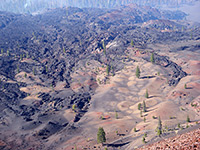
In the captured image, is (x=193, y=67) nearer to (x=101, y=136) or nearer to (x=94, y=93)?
(x=94, y=93)

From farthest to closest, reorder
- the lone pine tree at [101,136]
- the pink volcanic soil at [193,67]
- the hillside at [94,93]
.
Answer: the pink volcanic soil at [193,67], the hillside at [94,93], the lone pine tree at [101,136]

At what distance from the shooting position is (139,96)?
117375 mm

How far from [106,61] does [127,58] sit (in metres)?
15.6

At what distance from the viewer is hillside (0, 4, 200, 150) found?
264ft

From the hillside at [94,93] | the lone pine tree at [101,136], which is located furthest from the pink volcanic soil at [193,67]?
the lone pine tree at [101,136]

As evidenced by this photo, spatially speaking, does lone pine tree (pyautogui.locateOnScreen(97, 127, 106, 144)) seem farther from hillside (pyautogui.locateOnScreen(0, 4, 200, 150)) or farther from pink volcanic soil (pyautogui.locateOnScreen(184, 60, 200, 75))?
pink volcanic soil (pyautogui.locateOnScreen(184, 60, 200, 75))

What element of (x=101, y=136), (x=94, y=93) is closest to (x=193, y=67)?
(x=94, y=93)

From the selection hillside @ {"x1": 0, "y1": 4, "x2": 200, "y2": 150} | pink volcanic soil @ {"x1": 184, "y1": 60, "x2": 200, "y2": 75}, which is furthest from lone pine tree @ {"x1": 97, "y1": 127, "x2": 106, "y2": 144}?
pink volcanic soil @ {"x1": 184, "y1": 60, "x2": 200, "y2": 75}

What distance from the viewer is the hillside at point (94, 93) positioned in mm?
80500

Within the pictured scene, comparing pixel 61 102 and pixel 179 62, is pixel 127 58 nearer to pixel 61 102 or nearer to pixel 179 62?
pixel 179 62

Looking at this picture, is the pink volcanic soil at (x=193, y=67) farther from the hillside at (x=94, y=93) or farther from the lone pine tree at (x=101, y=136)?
the lone pine tree at (x=101, y=136)

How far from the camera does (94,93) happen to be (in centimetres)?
12600

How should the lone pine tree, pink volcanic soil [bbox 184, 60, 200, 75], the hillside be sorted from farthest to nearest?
pink volcanic soil [bbox 184, 60, 200, 75]
the hillside
the lone pine tree

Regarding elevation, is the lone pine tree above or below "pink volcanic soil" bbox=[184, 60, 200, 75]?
below
